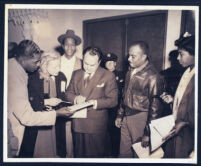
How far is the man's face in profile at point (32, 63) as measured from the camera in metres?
2.83

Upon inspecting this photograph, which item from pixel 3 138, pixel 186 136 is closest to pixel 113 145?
pixel 186 136

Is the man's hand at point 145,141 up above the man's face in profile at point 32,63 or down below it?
below

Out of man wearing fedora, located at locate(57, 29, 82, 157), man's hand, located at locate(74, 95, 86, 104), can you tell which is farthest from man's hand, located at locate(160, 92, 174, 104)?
man wearing fedora, located at locate(57, 29, 82, 157)

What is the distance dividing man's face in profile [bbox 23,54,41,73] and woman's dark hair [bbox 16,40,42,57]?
0.13 ft

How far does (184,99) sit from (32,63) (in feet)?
5.02

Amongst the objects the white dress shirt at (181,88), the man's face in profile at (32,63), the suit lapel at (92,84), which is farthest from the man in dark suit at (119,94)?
the man's face in profile at (32,63)

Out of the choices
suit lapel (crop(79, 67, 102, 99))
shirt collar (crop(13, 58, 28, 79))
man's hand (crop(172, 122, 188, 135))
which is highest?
shirt collar (crop(13, 58, 28, 79))

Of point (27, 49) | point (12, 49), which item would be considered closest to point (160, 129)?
point (27, 49)

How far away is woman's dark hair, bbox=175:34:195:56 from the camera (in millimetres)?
2793

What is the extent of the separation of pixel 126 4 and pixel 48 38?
0.84 m

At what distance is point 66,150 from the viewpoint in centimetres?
289

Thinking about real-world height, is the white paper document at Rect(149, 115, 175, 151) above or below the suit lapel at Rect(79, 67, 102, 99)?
below

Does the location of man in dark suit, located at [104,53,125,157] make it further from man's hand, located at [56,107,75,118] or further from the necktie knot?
man's hand, located at [56,107,75,118]

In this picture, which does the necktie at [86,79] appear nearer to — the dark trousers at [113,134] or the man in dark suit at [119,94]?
the man in dark suit at [119,94]
